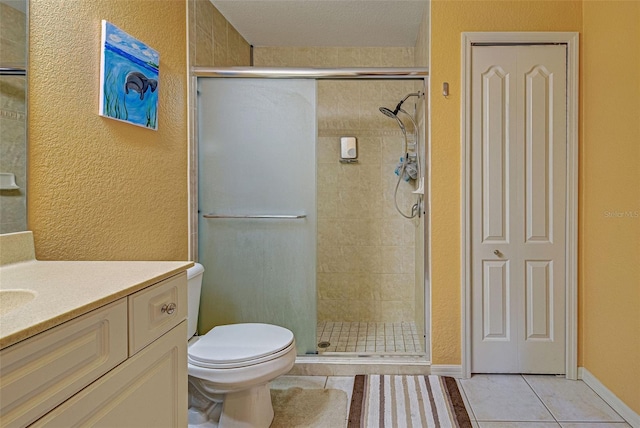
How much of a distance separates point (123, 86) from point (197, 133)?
654 mm

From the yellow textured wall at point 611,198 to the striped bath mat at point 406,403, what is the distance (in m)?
0.80

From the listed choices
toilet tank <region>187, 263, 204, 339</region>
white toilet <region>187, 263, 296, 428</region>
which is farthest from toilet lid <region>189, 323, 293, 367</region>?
toilet tank <region>187, 263, 204, 339</region>

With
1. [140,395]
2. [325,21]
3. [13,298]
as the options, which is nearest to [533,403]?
[140,395]

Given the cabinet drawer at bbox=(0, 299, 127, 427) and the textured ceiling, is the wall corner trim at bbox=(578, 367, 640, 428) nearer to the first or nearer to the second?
the cabinet drawer at bbox=(0, 299, 127, 427)

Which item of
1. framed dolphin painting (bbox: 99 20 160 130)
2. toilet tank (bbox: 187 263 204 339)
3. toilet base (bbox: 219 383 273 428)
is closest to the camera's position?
framed dolphin painting (bbox: 99 20 160 130)

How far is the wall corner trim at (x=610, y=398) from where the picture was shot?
66.8 inches

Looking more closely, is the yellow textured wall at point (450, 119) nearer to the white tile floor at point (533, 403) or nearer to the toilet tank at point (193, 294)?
the white tile floor at point (533, 403)

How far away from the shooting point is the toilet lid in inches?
61.1

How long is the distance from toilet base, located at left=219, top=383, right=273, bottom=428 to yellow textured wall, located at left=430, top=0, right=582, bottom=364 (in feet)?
3.62

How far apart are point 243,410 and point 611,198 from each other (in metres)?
2.08

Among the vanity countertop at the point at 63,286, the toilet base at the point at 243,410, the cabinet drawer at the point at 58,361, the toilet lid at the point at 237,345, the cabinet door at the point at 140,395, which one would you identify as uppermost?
the vanity countertop at the point at 63,286

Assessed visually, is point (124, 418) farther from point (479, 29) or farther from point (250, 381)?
point (479, 29)

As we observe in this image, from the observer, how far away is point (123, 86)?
1.59m

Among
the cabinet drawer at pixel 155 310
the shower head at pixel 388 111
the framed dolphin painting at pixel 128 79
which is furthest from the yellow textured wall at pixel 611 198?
the framed dolphin painting at pixel 128 79
